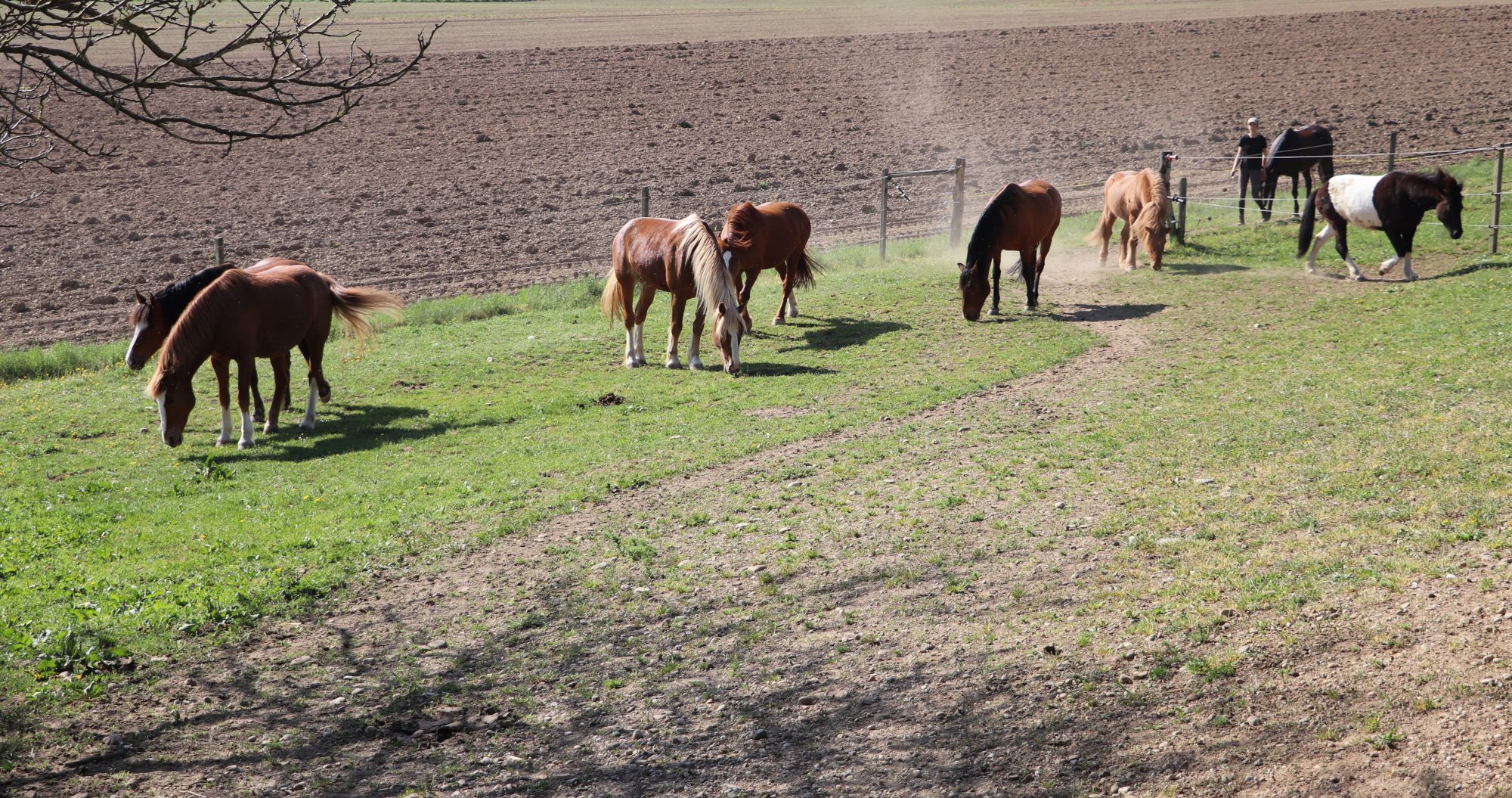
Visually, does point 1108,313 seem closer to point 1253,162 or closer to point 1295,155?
point 1253,162

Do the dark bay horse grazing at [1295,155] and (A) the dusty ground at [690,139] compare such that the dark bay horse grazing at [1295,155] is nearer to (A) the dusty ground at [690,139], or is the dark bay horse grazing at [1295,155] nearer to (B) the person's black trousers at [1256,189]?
(B) the person's black trousers at [1256,189]

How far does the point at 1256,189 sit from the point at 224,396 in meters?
19.5

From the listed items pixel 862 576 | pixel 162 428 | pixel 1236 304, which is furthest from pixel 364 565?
pixel 1236 304

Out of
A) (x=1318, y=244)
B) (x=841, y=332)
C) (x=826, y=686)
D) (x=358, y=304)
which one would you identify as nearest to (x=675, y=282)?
(x=841, y=332)

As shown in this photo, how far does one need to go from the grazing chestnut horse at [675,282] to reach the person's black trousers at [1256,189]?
12.6 meters

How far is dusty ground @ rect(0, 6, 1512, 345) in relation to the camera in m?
21.7

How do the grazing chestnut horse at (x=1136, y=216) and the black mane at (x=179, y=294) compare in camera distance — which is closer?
the black mane at (x=179, y=294)

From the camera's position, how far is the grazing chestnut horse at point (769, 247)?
14.4 m

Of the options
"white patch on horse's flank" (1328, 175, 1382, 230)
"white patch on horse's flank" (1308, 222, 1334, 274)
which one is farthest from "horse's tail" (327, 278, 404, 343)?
"white patch on horse's flank" (1328, 175, 1382, 230)

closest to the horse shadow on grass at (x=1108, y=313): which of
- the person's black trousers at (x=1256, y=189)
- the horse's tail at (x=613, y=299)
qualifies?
the horse's tail at (x=613, y=299)

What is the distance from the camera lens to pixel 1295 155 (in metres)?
22.2

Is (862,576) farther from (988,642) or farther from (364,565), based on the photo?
(364,565)

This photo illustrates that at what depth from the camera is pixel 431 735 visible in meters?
5.50

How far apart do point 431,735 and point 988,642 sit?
2846 mm
